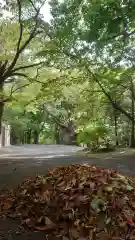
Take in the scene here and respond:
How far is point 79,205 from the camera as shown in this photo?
4340 millimetres

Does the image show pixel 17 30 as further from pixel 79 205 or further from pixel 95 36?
pixel 79 205

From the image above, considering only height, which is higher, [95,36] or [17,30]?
[17,30]

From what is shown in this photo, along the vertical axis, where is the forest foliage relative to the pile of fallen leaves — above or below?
above

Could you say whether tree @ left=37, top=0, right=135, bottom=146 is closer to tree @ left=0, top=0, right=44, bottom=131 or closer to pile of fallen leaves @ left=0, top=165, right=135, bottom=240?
tree @ left=0, top=0, right=44, bottom=131

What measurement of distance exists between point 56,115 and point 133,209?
103 ft

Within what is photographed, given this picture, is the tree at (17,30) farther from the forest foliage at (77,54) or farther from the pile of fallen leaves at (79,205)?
the pile of fallen leaves at (79,205)

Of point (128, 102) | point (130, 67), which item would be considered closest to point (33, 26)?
point (130, 67)

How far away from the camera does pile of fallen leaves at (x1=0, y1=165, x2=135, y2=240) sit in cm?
405

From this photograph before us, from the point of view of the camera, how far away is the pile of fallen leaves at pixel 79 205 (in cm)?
405

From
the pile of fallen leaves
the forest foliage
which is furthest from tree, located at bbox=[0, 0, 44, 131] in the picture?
the pile of fallen leaves

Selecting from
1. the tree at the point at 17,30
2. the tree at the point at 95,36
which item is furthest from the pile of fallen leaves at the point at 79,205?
the tree at the point at 17,30

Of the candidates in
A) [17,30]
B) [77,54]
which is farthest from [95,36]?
[17,30]

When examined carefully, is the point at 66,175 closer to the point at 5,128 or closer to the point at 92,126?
the point at 92,126

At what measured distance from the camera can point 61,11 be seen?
29.1 feet
